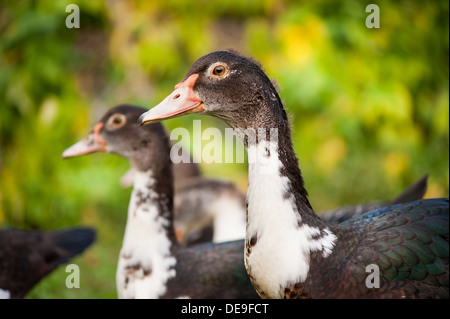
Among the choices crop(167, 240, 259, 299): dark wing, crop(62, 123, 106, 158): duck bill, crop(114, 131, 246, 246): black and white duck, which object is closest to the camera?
crop(167, 240, 259, 299): dark wing

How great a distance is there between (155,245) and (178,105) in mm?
1059

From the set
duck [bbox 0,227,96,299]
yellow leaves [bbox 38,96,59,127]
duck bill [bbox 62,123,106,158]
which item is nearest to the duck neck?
duck bill [bbox 62,123,106,158]

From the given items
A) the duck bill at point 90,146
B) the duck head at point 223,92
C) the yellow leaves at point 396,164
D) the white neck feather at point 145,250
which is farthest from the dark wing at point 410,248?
the yellow leaves at point 396,164

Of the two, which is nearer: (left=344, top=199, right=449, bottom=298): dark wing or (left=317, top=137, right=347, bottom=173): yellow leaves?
(left=344, top=199, right=449, bottom=298): dark wing

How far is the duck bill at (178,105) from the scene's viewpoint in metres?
2.52

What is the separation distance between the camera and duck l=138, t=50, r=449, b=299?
232cm

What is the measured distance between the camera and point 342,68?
22.7ft

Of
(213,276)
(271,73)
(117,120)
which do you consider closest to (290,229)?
(213,276)

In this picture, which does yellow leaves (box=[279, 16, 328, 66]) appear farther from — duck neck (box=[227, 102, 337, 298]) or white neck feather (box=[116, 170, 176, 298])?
duck neck (box=[227, 102, 337, 298])

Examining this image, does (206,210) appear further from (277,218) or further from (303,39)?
(277,218)

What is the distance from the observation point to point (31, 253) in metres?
3.93

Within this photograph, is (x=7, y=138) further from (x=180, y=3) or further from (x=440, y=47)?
(x=440, y=47)
